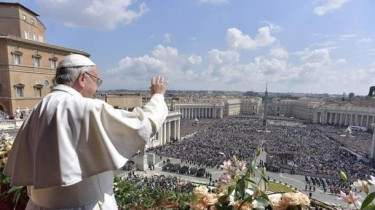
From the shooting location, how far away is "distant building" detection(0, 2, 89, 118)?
21109mm

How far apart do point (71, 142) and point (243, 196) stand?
1.52m

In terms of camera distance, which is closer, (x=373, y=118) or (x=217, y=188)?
(x=217, y=188)

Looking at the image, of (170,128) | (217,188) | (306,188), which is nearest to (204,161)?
(306,188)

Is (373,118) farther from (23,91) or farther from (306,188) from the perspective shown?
(23,91)

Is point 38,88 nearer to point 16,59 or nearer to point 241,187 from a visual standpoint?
point 16,59

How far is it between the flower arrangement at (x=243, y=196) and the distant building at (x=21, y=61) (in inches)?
895

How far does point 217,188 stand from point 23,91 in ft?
78.4

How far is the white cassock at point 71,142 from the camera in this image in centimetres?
187

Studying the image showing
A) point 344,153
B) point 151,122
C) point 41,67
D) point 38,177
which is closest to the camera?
point 38,177

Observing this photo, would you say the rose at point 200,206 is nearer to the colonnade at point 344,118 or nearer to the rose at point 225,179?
the rose at point 225,179

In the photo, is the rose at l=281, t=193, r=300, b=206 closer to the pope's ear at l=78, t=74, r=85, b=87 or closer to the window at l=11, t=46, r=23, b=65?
the pope's ear at l=78, t=74, r=85, b=87

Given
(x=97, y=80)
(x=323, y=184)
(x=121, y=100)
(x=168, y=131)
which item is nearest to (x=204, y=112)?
(x=168, y=131)

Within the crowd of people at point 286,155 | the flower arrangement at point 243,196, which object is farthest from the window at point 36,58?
the flower arrangement at point 243,196

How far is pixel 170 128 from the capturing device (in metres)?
53.9
